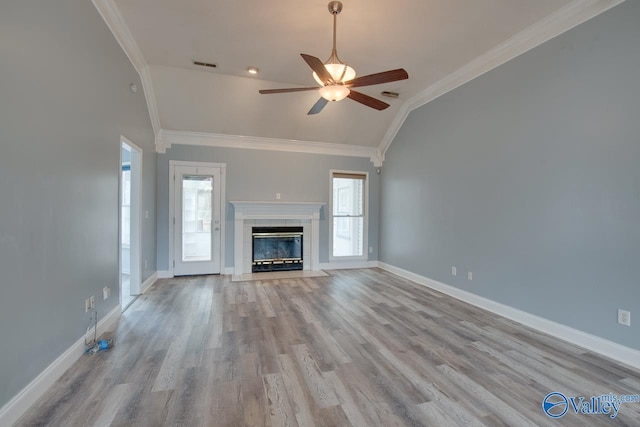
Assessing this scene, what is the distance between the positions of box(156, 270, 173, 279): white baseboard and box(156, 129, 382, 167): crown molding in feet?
7.18

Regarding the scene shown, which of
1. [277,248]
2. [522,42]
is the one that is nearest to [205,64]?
[277,248]

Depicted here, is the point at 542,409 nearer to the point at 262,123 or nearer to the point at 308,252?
the point at 308,252

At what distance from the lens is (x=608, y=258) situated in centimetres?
252

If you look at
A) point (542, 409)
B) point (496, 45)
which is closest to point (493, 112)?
point (496, 45)

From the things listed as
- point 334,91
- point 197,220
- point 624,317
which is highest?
point 334,91

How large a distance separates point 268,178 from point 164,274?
8.56 feet

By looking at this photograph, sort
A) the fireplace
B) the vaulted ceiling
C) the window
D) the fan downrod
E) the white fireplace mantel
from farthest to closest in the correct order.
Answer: the window, the fireplace, the white fireplace mantel, the vaulted ceiling, the fan downrod

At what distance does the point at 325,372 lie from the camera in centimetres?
220

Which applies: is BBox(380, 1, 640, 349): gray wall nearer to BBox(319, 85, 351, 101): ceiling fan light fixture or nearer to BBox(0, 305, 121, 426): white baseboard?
BBox(319, 85, 351, 101): ceiling fan light fixture

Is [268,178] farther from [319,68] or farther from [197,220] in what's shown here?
[319,68]

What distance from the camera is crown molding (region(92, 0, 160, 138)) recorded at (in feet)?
8.97

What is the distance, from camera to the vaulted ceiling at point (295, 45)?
9.15 feet

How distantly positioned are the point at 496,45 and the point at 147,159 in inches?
202

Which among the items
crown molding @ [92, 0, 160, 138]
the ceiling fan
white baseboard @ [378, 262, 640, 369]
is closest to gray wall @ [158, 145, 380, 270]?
crown molding @ [92, 0, 160, 138]
